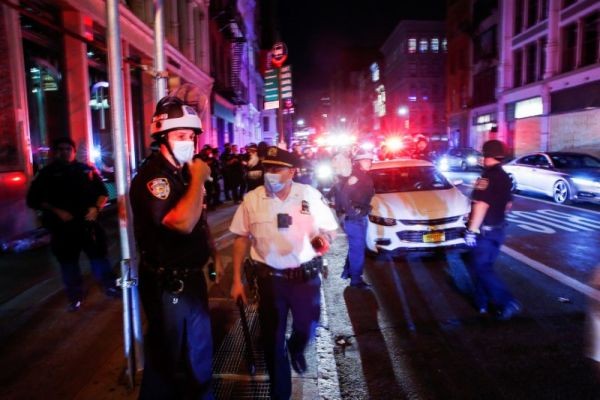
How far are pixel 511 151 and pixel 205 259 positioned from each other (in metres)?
34.1

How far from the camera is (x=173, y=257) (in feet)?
9.16

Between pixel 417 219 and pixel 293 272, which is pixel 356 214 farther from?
pixel 293 272

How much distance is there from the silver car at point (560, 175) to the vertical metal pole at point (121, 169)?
44.0ft

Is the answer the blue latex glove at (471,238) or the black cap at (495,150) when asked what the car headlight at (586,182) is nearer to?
the black cap at (495,150)

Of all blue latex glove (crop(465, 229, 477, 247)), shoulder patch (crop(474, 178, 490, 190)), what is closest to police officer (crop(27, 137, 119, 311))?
blue latex glove (crop(465, 229, 477, 247))

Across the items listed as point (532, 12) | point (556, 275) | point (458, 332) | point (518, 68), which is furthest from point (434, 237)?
point (518, 68)

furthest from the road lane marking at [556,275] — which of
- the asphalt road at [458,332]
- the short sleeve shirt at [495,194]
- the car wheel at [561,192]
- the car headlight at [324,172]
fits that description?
the car headlight at [324,172]

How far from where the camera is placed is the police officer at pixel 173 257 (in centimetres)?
270

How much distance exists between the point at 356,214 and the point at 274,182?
316cm

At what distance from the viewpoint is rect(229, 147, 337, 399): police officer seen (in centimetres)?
344

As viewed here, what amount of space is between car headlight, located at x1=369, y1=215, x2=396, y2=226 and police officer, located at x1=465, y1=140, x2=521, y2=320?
7.13 feet

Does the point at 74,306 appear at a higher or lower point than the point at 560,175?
lower

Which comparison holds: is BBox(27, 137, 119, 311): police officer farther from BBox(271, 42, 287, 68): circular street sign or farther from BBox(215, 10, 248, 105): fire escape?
BBox(215, 10, 248, 105): fire escape

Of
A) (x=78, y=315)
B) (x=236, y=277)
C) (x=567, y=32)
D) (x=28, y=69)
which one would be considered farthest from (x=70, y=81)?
(x=567, y=32)
